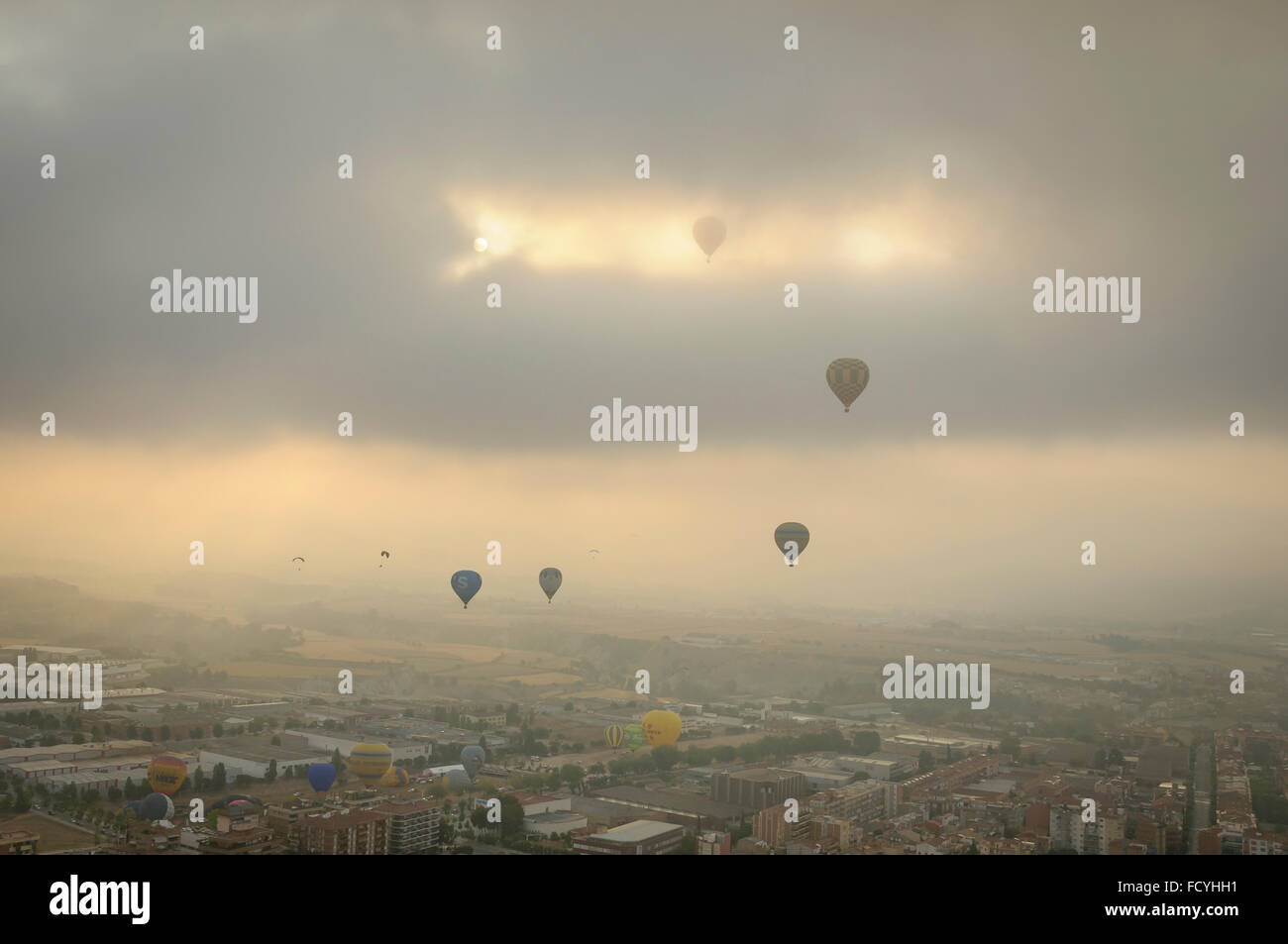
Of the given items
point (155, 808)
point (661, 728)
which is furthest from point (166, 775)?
point (661, 728)

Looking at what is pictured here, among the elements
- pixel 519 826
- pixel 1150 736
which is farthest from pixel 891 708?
pixel 519 826

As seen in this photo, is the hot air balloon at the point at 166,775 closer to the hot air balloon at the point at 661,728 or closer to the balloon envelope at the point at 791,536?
the hot air balloon at the point at 661,728

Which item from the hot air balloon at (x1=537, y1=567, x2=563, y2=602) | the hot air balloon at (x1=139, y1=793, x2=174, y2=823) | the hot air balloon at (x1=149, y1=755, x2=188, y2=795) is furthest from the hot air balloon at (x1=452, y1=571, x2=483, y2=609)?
the hot air balloon at (x1=139, y1=793, x2=174, y2=823)

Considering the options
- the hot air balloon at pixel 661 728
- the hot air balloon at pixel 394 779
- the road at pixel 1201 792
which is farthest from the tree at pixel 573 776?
the road at pixel 1201 792

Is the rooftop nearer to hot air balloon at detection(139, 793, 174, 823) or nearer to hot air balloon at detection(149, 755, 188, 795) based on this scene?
hot air balloon at detection(139, 793, 174, 823)

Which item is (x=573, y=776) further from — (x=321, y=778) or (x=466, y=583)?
(x=466, y=583)

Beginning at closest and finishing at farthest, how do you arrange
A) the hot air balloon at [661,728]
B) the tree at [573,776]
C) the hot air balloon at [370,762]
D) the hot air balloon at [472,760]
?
the tree at [573,776] < the hot air balloon at [370,762] < the hot air balloon at [472,760] < the hot air balloon at [661,728]
